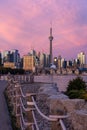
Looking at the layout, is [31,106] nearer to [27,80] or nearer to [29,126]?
[29,126]

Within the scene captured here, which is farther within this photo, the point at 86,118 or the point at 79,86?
the point at 79,86

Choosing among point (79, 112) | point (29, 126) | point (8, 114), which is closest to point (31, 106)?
point (29, 126)

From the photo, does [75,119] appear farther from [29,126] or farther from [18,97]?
[18,97]

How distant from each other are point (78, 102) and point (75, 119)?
1187mm

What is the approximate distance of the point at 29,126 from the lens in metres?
8.65

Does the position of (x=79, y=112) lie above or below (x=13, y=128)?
above

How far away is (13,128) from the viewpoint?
12.1m

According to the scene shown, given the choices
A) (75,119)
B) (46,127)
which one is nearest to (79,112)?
(75,119)

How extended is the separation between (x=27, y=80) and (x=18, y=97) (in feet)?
131

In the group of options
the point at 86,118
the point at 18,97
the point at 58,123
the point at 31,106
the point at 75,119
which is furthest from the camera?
the point at 18,97

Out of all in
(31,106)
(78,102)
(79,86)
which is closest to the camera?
(78,102)

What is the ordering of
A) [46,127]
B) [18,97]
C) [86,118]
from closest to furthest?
1. [86,118]
2. [46,127]
3. [18,97]

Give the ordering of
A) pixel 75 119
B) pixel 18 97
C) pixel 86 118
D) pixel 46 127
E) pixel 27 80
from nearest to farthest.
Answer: pixel 86 118
pixel 75 119
pixel 46 127
pixel 18 97
pixel 27 80

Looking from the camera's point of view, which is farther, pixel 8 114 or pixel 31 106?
pixel 8 114
